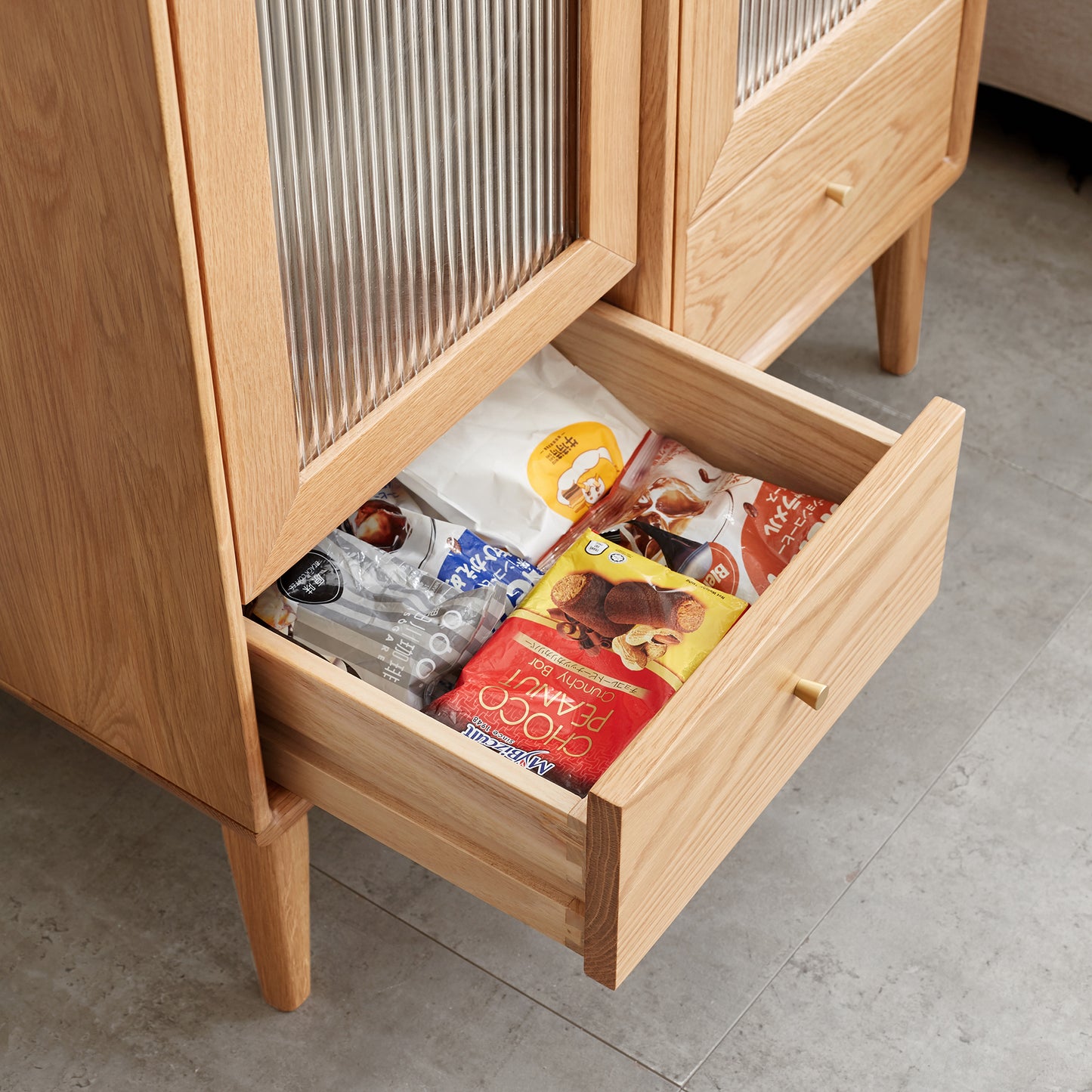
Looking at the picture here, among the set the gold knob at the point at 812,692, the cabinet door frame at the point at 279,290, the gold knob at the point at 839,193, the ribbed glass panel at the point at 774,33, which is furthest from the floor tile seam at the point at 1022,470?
the gold knob at the point at 812,692

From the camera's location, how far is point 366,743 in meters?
0.87

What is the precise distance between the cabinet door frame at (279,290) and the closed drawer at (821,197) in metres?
0.13

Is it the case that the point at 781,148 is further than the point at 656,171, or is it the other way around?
the point at 781,148

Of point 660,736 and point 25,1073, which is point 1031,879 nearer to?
point 660,736

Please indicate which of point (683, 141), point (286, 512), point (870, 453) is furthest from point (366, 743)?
point (683, 141)

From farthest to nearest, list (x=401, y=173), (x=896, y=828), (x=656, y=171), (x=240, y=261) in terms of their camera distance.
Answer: (x=896, y=828) → (x=656, y=171) → (x=401, y=173) → (x=240, y=261)

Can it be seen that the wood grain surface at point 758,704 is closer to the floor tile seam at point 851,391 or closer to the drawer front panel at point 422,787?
the drawer front panel at point 422,787

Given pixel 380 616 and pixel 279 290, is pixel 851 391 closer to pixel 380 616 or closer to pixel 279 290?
Answer: pixel 380 616

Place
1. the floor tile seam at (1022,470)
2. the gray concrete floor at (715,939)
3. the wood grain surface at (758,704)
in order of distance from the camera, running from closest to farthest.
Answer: the wood grain surface at (758,704), the gray concrete floor at (715,939), the floor tile seam at (1022,470)

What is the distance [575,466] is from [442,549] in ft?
0.46

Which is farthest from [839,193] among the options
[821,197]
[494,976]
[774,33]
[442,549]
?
[494,976]

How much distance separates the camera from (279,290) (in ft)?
2.46

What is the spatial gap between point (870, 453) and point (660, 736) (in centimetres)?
31

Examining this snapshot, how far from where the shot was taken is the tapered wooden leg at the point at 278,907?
105 centimetres
